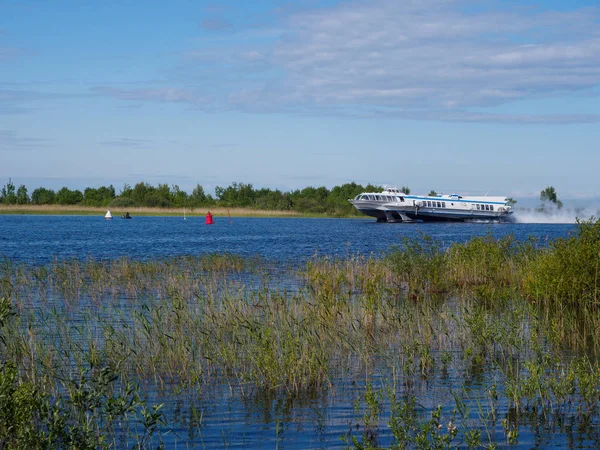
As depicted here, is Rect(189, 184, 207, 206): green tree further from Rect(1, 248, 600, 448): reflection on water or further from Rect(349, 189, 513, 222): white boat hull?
Rect(1, 248, 600, 448): reflection on water

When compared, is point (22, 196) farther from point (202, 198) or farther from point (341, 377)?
point (341, 377)

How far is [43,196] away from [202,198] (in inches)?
1273

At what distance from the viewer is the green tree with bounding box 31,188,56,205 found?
478 feet

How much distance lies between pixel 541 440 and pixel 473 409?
1287 millimetres

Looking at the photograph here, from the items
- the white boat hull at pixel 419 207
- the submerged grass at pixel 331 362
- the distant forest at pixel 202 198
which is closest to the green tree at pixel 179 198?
the distant forest at pixel 202 198

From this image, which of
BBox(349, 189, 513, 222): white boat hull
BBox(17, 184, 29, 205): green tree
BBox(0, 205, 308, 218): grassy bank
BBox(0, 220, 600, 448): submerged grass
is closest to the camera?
BBox(0, 220, 600, 448): submerged grass

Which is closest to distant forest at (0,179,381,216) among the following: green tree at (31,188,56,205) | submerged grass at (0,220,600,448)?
green tree at (31,188,56,205)

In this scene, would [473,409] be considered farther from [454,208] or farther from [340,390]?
[454,208]

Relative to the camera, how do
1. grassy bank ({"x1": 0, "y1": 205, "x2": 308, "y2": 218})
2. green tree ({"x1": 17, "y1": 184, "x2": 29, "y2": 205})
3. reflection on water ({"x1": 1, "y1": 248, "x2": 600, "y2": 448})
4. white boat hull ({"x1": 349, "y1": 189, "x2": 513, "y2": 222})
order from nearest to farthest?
reflection on water ({"x1": 1, "y1": 248, "x2": 600, "y2": 448}) < white boat hull ({"x1": 349, "y1": 189, "x2": 513, "y2": 222}) < grassy bank ({"x1": 0, "y1": 205, "x2": 308, "y2": 218}) < green tree ({"x1": 17, "y1": 184, "x2": 29, "y2": 205})

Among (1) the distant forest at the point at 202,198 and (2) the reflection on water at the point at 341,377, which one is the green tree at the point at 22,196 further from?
(2) the reflection on water at the point at 341,377

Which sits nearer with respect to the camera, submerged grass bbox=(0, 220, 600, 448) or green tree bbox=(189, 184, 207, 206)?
submerged grass bbox=(0, 220, 600, 448)

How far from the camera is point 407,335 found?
45.3 ft

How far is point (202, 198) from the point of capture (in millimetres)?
152250

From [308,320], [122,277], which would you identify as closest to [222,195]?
[122,277]
